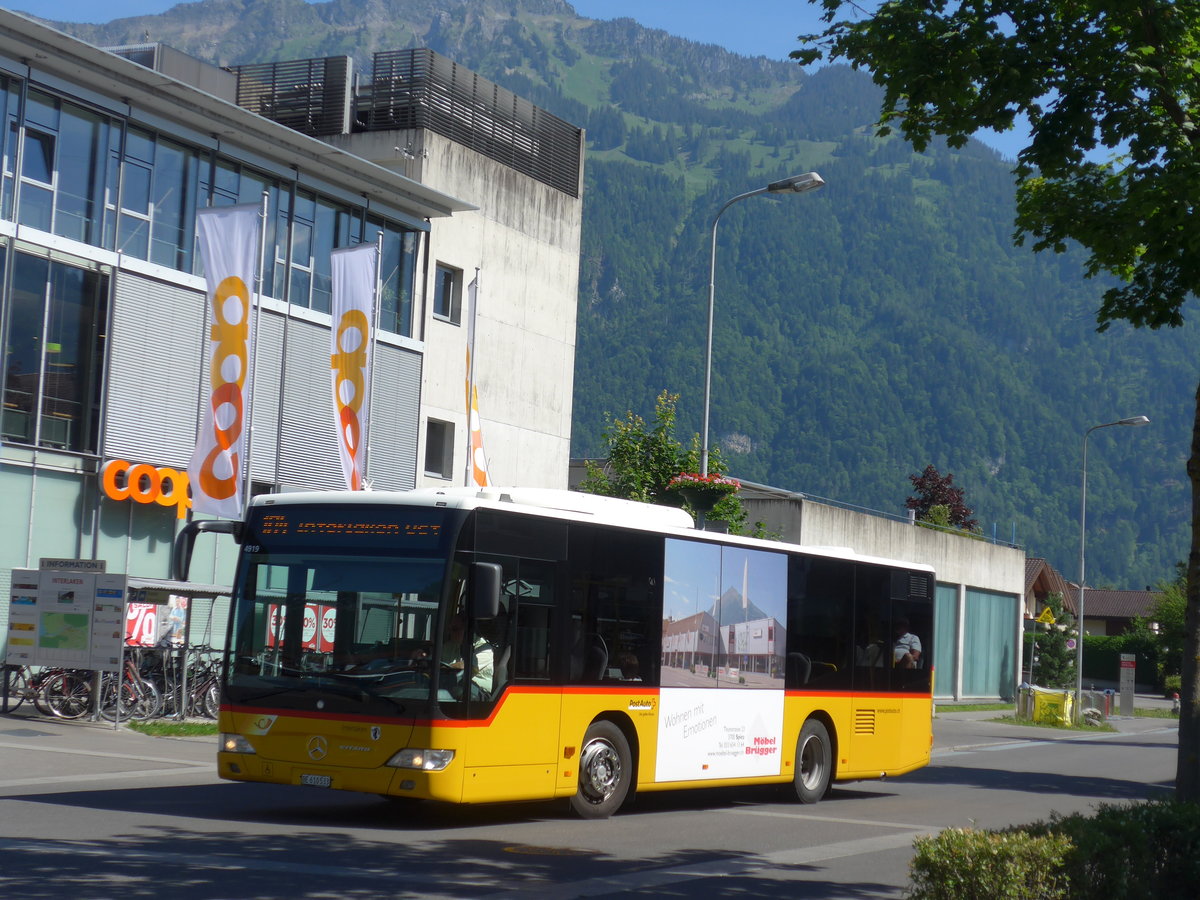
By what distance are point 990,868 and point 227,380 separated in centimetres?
1824

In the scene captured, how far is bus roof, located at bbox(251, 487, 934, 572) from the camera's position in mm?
12820

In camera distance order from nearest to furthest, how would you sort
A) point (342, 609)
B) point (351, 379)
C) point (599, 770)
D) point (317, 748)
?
point (317, 748) < point (342, 609) < point (599, 770) < point (351, 379)

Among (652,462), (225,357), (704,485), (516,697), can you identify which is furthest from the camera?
(652,462)

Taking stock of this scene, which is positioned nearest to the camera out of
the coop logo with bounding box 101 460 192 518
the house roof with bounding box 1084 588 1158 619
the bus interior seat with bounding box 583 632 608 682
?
the bus interior seat with bounding box 583 632 608 682

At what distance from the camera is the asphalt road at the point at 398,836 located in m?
9.66

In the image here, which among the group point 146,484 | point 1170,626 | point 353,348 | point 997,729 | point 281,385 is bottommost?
point 997,729

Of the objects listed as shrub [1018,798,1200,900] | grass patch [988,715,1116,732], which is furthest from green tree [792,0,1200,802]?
grass patch [988,715,1116,732]

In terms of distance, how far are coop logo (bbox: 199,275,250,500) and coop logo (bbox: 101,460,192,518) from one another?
430cm

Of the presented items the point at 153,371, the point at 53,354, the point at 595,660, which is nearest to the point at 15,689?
the point at 53,354

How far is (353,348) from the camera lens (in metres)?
26.9

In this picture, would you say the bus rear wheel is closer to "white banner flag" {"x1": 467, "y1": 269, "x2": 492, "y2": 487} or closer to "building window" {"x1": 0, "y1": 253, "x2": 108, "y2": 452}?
"white banner flag" {"x1": 467, "y1": 269, "x2": 492, "y2": 487}

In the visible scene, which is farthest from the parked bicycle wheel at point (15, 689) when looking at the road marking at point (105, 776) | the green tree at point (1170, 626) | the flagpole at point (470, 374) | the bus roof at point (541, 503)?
the green tree at point (1170, 626)

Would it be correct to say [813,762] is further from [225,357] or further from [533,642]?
[225,357]

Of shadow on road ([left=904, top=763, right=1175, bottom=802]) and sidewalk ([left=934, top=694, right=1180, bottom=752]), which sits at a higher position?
shadow on road ([left=904, top=763, right=1175, bottom=802])
